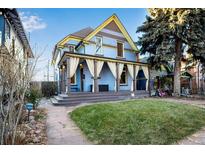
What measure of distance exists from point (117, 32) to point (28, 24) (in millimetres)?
6405

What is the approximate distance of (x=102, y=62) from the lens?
1018cm

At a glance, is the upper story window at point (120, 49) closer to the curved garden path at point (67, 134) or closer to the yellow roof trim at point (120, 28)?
the yellow roof trim at point (120, 28)

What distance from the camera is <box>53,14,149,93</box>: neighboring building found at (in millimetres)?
10117

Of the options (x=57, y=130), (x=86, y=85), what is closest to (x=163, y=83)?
(x=86, y=85)

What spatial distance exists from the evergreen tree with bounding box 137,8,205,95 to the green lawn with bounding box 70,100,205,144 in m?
5.31

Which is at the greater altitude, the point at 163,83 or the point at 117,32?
the point at 117,32

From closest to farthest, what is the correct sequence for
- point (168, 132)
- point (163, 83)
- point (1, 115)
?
point (1, 115) → point (168, 132) → point (163, 83)

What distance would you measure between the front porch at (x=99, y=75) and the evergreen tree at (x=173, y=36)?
115 centimetres

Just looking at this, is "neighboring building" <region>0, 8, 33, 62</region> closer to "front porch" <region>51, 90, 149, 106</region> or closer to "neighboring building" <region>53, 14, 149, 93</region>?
"neighboring building" <region>53, 14, 149, 93</region>

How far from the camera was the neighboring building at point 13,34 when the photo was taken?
14.4 feet

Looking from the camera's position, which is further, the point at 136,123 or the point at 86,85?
the point at 86,85

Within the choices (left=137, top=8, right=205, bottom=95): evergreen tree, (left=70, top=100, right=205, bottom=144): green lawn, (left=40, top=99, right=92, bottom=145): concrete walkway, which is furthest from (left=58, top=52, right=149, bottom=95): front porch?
(left=40, top=99, right=92, bottom=145): concrete walkway
